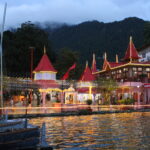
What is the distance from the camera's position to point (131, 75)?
65000 mm

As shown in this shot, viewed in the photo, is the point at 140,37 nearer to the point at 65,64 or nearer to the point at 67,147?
the point at 65,64

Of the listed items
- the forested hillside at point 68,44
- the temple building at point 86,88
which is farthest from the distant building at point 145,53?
the temple building at point 86,88

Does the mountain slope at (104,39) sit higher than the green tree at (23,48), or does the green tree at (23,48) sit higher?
the mountain slope at (104,39)

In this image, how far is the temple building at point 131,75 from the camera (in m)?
57.7

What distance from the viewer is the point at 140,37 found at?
153750mm

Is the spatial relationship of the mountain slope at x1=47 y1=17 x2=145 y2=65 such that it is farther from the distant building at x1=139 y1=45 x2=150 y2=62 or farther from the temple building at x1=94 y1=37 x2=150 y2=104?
the temple building at x1=94 y1=37 x2=150 y2=104

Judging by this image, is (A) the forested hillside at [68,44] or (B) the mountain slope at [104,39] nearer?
(A) the forested hillside at [68,44]

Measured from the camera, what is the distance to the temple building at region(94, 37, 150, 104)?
189 feet

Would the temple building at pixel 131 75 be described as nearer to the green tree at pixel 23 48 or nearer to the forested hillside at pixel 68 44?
the forested hillside at pixel 68 44

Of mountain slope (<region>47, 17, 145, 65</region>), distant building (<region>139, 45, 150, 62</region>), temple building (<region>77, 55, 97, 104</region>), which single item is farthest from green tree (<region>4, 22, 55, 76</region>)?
mountain slope (<region>47, 17, 145, 65</region>)

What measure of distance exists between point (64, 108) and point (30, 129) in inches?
1098

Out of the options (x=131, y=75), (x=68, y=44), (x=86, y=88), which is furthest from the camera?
(x=68, y=44)

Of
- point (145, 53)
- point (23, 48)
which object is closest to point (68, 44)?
point (23, 48)

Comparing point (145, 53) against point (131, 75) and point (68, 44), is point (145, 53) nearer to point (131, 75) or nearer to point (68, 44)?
point (131, 75)
